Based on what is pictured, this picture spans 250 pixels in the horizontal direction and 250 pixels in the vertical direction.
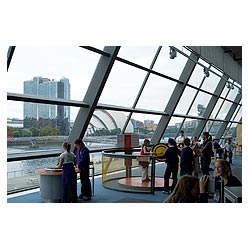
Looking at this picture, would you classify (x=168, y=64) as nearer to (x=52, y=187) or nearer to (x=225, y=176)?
(x=52, y=187)

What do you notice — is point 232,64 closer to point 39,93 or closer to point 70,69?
point 70,69

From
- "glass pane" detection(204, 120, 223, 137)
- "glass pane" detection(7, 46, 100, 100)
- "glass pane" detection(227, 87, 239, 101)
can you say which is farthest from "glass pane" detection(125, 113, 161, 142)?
"glass pane" detection(227, 87, 239, 101)

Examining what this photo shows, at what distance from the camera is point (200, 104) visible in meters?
14.6

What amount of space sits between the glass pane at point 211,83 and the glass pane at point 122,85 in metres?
5.27

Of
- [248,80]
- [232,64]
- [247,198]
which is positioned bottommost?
[247,198]

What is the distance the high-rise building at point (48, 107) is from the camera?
6.66 meters

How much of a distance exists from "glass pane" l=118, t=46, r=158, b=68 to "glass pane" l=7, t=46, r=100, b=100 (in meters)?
0.93

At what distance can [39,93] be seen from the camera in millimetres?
6707

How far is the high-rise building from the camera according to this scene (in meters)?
6.66

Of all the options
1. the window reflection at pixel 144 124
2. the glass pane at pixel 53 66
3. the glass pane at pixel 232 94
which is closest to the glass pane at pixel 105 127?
the window reflection at pixel 144 124

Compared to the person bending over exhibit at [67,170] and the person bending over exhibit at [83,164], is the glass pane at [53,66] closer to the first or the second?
the person bending over exhibit at [83,164]
